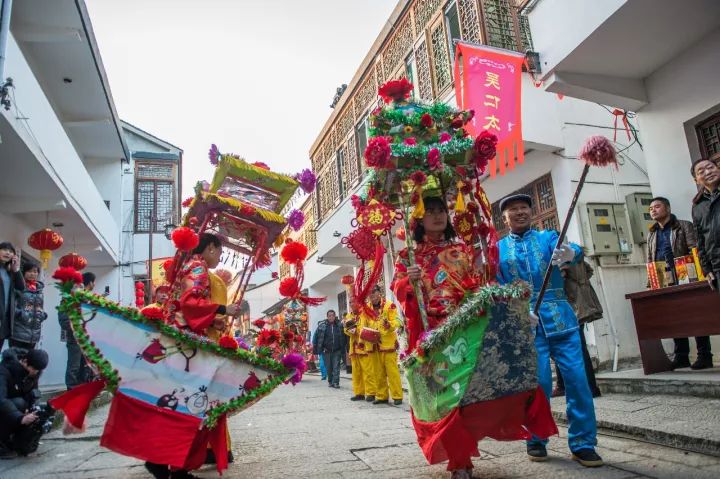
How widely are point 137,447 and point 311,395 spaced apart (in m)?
7.50

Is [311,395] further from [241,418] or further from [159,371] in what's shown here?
[159,371]

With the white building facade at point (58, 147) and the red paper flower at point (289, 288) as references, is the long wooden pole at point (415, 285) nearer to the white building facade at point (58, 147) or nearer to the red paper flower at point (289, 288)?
the red paper flower at point (289, 288)

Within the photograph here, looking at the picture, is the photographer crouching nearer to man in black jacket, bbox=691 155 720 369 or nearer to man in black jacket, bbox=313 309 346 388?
man in black jacket, bbox=691 155 720 369

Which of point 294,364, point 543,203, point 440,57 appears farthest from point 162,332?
point 440,57

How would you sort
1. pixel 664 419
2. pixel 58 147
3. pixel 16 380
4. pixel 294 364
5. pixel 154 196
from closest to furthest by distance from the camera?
pixel 294 364
pixel 664 419
pixel 16 380
pixel 58 147
pixel 154 196

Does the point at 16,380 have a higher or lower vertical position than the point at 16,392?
higher

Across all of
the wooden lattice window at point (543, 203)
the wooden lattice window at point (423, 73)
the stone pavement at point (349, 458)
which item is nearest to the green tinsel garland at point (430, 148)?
the stone pavement at point (349, 458)

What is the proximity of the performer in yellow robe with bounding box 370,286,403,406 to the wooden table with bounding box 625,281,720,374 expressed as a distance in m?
3.53

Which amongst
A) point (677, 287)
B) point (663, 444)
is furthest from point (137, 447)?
point (677, 287)

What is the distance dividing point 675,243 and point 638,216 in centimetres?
230

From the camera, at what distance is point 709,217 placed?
14.0ft

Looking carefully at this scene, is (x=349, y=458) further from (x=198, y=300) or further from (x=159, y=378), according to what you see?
(x=198, y=300)

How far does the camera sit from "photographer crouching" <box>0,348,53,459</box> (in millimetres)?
4774

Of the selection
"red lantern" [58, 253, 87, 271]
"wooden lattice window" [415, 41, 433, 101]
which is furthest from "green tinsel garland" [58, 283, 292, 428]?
"wooden lattice window" [415, 41, 433, 101]
